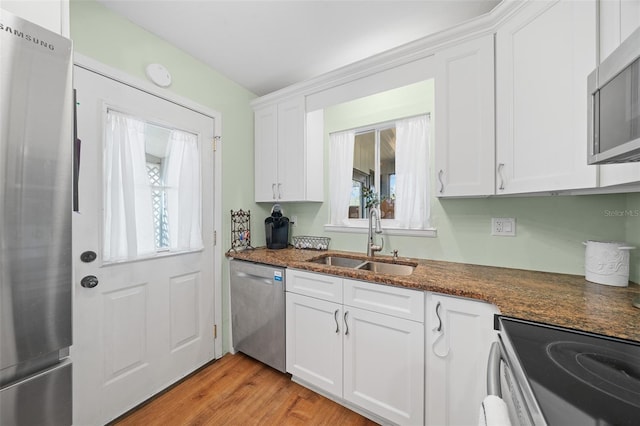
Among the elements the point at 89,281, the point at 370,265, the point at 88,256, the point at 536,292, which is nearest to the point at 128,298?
the point at 89,281

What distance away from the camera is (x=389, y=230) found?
80.2 inches

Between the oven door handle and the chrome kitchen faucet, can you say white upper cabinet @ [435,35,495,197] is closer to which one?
the chrome kitchen faucet

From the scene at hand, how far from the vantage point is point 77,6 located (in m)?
1.30

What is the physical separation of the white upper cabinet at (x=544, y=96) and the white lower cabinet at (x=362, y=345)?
2.78 ft

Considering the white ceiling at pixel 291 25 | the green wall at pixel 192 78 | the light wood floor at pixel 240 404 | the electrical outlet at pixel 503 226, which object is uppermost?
the white ceiling at pixel 291 25

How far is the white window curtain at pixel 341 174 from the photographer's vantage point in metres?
2.29

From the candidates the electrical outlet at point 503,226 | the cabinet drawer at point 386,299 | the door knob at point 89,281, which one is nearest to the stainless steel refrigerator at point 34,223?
the door knob at point 89,281

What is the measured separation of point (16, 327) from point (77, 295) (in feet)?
2.94

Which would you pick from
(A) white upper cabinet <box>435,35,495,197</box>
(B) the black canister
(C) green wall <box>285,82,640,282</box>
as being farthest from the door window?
(A) white upper cabinet <box>435,35,495,197</box>

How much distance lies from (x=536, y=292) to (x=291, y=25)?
2.09m

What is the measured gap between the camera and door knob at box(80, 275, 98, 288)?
52.5 inches

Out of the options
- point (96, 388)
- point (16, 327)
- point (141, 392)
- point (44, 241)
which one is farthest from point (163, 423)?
point (44, 241)

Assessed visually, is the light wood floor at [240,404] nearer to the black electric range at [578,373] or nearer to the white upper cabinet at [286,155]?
the black electric range at [578,373]

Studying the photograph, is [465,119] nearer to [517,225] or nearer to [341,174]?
[517,225]
